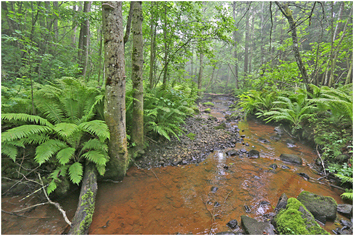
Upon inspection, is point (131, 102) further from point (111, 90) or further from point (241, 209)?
point (241, 209)

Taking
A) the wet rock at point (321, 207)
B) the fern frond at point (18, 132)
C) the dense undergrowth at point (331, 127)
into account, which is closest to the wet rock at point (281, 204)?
the wet rock at point (321, 207)

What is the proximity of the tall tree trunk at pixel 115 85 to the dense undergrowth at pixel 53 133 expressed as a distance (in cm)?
20

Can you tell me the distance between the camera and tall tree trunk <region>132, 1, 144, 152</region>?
348 cm

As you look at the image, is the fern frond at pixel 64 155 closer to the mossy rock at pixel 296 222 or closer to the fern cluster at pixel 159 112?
the fern cluster at pixel 159 112

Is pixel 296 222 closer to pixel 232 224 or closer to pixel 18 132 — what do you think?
pixel 232 224

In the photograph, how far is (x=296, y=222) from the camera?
6.66 feet

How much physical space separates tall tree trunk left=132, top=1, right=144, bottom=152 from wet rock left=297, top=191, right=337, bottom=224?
341 cm

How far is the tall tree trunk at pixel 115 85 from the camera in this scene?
2650 mm

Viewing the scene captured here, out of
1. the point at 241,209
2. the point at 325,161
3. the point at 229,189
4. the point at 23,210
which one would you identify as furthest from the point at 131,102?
the point at 325,161

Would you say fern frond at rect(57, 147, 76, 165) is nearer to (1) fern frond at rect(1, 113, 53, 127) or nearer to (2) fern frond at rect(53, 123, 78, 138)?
(2) fern frond at rect(53, 123, 78, 138)

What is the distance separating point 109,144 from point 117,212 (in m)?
1.16

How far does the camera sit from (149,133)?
14.9 feet

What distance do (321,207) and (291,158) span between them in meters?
1.86

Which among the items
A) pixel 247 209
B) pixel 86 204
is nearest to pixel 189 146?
pixel 247 209
